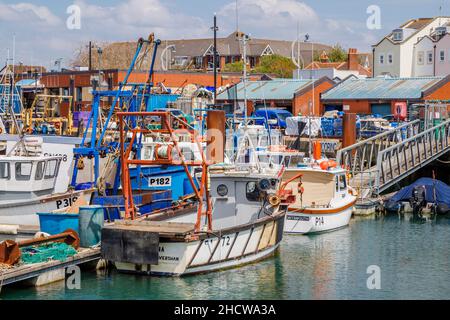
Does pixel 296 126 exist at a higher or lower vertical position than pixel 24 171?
higher

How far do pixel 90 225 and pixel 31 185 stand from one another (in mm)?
4974

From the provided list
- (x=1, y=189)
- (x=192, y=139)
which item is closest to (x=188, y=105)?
(x=192, y=139)

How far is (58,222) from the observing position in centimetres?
2281

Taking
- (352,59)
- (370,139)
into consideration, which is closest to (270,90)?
(352,59)

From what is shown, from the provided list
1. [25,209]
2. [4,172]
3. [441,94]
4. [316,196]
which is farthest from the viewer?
[441,94]

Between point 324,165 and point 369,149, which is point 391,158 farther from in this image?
point 324,165

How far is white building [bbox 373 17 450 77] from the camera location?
7488 centimetres

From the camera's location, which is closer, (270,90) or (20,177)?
(20,177)

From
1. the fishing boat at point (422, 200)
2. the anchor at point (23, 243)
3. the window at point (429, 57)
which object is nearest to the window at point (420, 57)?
the window at point (429, 57)

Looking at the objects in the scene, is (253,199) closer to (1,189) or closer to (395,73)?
(1,189)

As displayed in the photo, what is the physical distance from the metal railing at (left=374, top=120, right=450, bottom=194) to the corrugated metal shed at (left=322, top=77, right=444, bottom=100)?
33.0ft

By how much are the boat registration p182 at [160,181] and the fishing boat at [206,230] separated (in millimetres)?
4642

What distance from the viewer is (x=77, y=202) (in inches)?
981

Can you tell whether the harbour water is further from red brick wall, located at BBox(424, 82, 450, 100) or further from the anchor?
red brick wall, located at BBox(424, 82, 450, 100)
